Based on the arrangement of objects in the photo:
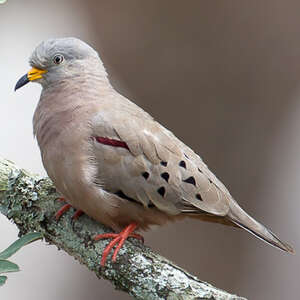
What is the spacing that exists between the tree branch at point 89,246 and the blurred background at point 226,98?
1486mm

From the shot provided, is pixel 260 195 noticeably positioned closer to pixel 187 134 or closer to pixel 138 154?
pixel 187 134

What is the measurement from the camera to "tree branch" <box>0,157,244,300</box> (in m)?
3.22

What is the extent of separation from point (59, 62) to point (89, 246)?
3.62ft

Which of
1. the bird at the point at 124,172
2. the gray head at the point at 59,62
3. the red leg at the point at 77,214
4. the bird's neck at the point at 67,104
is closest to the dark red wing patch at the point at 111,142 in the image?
the bird at the point at 124,172

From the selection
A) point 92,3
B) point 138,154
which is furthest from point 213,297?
point 92,3

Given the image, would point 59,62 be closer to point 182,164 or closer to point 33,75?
point 33,75

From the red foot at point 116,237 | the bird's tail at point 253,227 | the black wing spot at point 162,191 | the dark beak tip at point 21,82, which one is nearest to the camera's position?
the red foot at point 116,237

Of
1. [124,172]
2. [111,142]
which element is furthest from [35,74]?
[124,172]

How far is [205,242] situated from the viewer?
5.35m

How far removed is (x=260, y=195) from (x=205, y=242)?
504 millimetres

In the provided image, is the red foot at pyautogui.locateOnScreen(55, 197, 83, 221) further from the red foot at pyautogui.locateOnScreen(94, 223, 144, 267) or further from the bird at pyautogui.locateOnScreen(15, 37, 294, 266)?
the red foot at pyautogui.locateOnScreen(94, 223, 144, 267)

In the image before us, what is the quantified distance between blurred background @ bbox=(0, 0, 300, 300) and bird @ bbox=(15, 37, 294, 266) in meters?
1.31

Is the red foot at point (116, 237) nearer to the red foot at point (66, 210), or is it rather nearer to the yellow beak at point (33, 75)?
the red foot at point (66, 210)

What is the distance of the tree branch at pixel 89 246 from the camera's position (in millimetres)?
3217
